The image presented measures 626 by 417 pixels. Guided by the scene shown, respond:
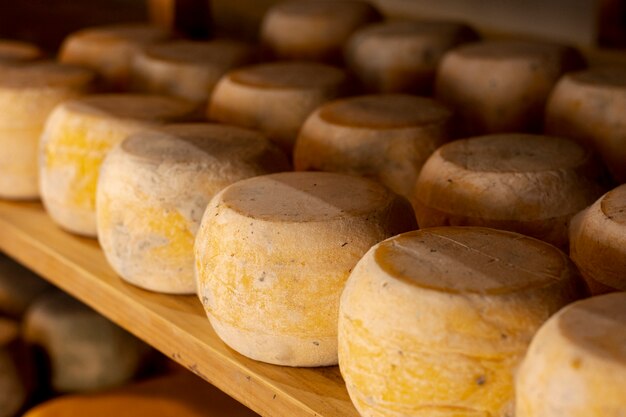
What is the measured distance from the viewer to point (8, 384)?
1.35 metres

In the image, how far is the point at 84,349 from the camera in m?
1.43

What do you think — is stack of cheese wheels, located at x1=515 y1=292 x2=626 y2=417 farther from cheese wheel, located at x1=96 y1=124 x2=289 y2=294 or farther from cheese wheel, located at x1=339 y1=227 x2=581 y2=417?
cheese wheel, located at x1=96 y1=124 x2=289 y2=294

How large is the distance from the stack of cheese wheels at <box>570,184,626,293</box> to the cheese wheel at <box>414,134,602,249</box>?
0.06 metres

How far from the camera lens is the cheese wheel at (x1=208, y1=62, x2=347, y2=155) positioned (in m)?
1.18

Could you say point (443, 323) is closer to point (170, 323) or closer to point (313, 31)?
point (170, 323)

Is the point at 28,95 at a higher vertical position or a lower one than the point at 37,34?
higher

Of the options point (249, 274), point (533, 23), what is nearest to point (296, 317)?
point (249, 274)

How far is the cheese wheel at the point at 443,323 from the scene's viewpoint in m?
0.64

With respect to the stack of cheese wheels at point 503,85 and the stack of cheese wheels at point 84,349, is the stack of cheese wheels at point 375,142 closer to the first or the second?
the stack of cheese wheels at point 503,85

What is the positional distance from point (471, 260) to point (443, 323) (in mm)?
83

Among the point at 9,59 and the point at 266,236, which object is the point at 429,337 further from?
the point at 9,59

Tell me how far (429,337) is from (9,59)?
1049mm

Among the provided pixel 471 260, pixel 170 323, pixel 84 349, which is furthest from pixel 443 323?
pixel 84 349

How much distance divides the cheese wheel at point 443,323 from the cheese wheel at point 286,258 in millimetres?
70
